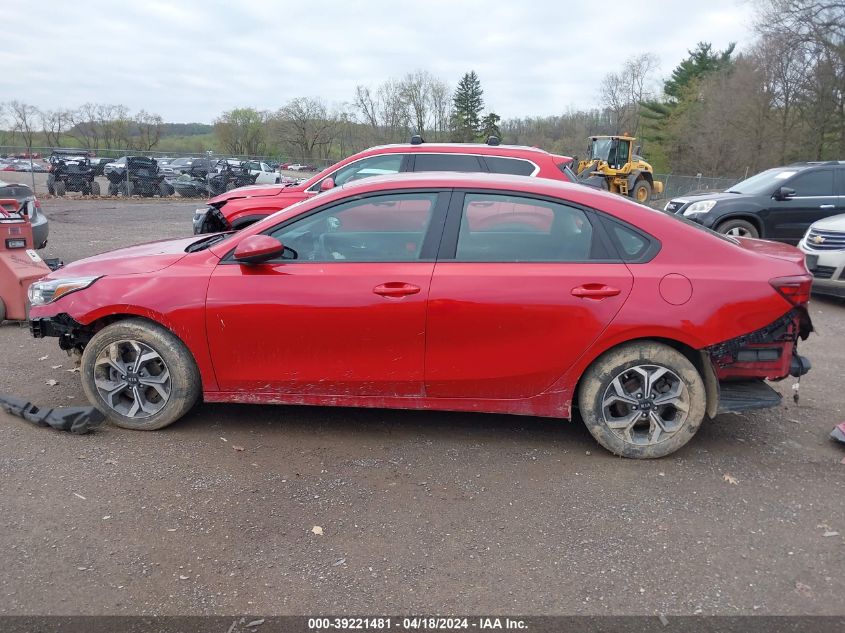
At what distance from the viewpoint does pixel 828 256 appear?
808 cm

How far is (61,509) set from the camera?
3.18 metres

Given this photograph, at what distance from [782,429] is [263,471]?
3.45 metres

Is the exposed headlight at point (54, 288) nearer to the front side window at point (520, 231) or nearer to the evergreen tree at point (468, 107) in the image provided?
the front side window at point (520, 231)

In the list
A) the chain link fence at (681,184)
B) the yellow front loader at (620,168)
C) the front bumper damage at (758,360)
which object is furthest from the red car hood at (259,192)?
the chain link fence at (681,184)

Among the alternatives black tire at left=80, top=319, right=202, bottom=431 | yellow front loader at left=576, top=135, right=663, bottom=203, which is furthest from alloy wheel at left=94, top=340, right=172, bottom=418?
yellow front loader at left=576, top=135, right=663, bottom=203

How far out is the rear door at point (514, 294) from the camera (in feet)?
11.8

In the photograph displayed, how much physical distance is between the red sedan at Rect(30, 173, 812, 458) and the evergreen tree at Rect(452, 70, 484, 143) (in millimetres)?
66464

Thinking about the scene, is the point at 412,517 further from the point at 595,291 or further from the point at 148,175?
the point at 148,175

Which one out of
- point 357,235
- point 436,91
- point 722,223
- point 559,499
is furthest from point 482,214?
point 436,91

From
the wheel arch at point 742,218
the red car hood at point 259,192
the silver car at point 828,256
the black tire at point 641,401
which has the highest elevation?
the red car hood at point 259,192

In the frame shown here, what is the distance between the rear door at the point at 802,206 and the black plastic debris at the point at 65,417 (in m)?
10.2

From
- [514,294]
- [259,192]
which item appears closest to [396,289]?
[514,294]

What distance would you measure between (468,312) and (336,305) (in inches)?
30.4

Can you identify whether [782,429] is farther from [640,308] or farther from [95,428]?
[95,428]
